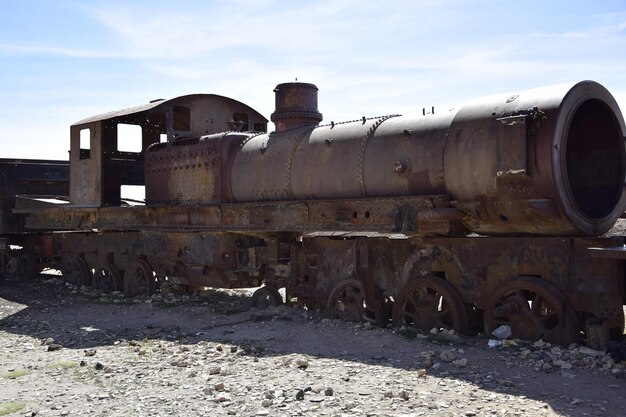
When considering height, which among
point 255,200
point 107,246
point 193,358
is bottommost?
point 193,358

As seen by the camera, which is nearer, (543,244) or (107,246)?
(543,244)

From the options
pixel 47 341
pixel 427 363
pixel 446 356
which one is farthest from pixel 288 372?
pixel 47 341

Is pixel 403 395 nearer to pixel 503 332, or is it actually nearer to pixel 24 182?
pixel 503 332

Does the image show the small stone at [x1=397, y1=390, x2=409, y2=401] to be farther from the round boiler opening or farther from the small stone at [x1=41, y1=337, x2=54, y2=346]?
the small stone at [x1=41, y1=337, x2=54, y2=346]

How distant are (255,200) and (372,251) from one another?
259cm

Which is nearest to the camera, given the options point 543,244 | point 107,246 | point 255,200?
point 543,244

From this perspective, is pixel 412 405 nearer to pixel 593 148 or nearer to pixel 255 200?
pixel 593 148

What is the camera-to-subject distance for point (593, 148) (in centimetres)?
822

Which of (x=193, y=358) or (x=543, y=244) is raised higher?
(x=543, y=244)

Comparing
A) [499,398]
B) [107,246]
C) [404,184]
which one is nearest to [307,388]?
[499,398]

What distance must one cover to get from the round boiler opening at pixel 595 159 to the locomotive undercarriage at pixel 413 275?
1.10 metres

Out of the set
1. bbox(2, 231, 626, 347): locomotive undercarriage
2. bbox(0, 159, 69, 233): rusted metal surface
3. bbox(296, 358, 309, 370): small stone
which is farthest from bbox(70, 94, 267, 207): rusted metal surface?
bbox(296, 358, 309, 370): small stone

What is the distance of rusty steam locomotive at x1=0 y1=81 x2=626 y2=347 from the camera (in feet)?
23.2

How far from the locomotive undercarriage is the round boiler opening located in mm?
1099
